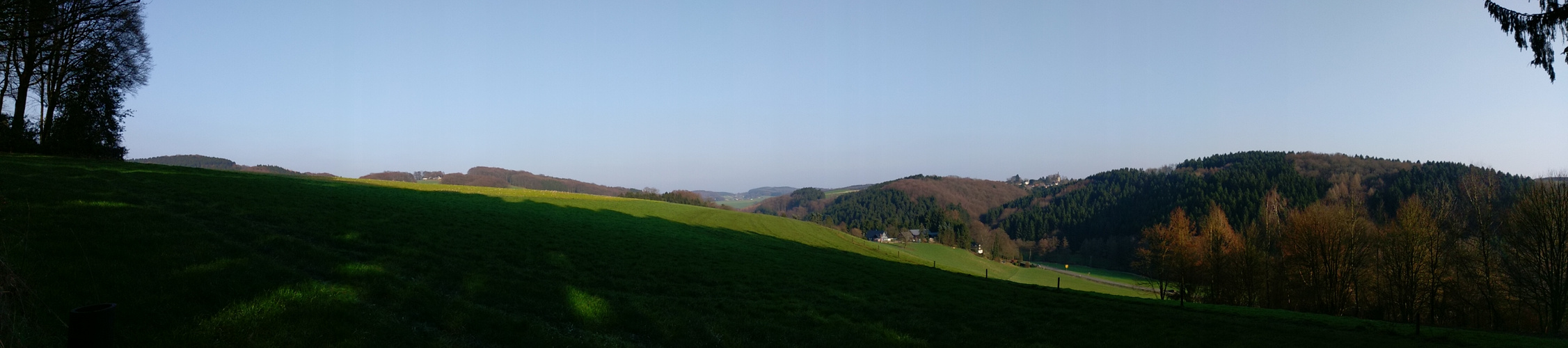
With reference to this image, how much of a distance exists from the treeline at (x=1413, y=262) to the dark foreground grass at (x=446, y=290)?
19.0 metres

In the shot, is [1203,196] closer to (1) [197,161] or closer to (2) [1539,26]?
(2) [1539,26]

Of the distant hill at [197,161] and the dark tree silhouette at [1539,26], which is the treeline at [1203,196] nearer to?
the dark tree silhouette at [1539,26]

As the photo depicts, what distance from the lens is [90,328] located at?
395cm

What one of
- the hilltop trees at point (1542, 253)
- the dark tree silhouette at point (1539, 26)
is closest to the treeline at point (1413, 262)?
the hilltop trees at point (1542, 253)

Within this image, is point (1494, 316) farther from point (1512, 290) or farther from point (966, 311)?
point (966, 311)

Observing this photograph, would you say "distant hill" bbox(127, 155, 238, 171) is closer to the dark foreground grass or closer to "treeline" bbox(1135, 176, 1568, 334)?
the dark foreground grass

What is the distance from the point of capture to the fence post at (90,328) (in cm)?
386

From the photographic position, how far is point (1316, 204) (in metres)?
45.5

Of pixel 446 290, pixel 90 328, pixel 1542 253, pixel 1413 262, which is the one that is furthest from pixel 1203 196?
pixel 90 328

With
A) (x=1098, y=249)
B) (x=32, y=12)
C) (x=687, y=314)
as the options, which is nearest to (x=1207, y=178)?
(x=1098, y=249)

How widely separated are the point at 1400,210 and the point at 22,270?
6102 centimetres

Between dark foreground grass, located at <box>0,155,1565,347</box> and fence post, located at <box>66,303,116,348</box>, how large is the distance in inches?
89.0

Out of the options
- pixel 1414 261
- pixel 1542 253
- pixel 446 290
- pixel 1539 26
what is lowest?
pixel 446 290

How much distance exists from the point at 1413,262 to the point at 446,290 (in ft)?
179
